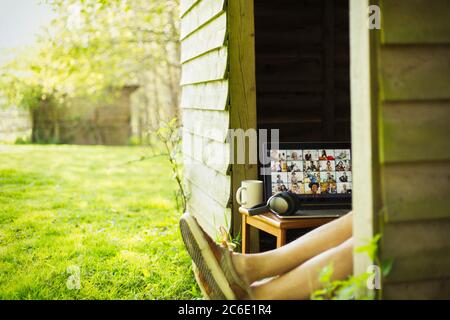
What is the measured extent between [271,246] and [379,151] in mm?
2316

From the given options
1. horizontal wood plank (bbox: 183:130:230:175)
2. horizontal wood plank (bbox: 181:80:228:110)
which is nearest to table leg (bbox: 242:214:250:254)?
horizontal wood plank (bbox: 183:130:230:175)

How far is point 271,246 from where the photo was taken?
425 centimetres

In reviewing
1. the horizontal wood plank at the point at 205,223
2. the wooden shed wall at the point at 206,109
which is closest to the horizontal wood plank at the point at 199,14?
the wooden shed wall at the point at 206,109

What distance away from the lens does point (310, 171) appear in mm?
3369

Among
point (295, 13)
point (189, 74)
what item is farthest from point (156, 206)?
point (295, 13)

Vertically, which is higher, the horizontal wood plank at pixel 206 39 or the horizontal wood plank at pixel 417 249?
the horizontal wood plank at pixel 206 39

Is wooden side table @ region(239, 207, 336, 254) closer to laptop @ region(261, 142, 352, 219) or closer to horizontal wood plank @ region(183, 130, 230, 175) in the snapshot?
laptop @ region(261, 142, 352, 219)

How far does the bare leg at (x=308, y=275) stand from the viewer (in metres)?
2.34

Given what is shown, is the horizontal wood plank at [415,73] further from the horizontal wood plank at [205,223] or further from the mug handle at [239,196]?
the horizontal wood plank at [205,223]

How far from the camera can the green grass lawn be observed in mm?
3588

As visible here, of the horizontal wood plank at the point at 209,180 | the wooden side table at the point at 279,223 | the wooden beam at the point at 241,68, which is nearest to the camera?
the wooden side table at the point at 279,223

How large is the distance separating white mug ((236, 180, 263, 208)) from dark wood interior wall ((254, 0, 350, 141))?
148 centimetres

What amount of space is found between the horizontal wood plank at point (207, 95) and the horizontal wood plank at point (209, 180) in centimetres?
46

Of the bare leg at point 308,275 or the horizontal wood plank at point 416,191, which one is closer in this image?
the horizontal wood plank at point 416,191
